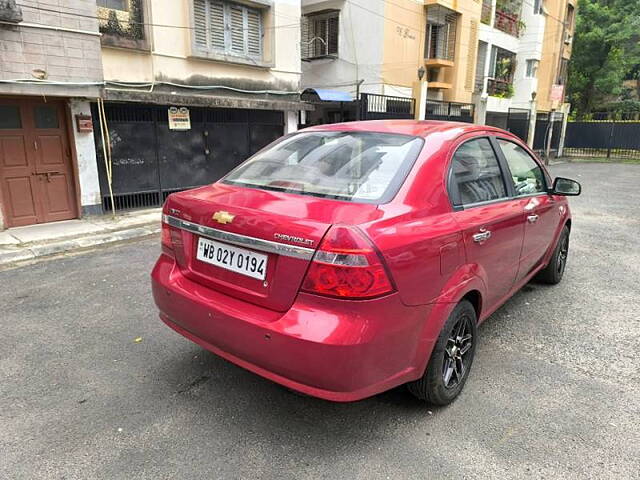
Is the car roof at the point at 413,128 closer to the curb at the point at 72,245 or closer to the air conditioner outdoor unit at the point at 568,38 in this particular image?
the curb at the point at 72,245

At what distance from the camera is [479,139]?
3332mm

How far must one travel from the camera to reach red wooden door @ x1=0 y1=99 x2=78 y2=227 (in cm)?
747

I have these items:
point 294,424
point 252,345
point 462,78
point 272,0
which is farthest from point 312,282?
point 462,78

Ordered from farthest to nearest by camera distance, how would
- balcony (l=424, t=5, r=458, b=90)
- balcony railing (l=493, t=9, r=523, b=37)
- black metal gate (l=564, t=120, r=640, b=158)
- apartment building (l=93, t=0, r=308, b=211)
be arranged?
black metal gate (l=564, t=120, r=640, b=158) < balcony railing (l=493, t=9, r=523, b=37) < balcony (l=424, t=5, r=458, b=90) < apartment building (l=93, t=0, r=308, b=211)

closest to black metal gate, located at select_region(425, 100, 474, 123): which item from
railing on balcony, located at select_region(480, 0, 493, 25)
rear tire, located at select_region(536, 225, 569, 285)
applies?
railing on balcony, located at select_region(480, 0, 493, 25)

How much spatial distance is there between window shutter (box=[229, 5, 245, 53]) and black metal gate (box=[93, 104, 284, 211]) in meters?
1.42

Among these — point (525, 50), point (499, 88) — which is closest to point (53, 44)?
point (499, 88)

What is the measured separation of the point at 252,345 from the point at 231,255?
19.9 inches

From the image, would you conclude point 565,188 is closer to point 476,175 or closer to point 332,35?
point 476,175

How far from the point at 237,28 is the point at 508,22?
17146 millimetres

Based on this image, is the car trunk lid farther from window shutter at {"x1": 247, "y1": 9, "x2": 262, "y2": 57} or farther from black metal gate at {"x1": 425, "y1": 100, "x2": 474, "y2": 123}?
black metal gate at {"x1": 425, "y1": 100, "x2": 474, "y2": 123}

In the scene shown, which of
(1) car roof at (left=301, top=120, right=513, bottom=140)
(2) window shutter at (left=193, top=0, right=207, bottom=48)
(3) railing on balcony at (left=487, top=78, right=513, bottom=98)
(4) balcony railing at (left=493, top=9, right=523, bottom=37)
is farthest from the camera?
(4) balcony railing at (left=493, top=9, right=523, bottom=37)

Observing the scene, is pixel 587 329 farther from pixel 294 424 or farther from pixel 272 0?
pixel 272 0

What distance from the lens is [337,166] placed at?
2883 millimetres
